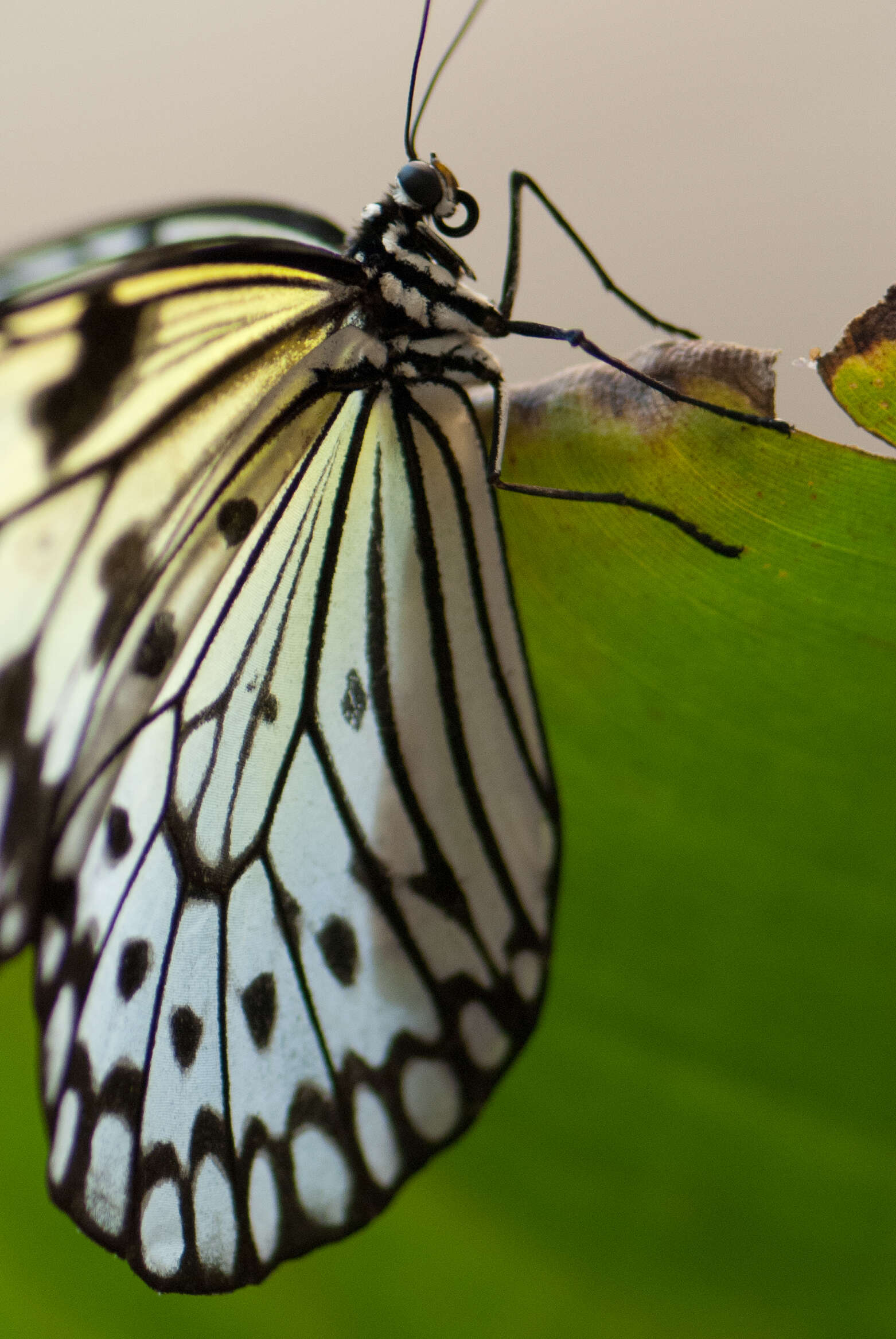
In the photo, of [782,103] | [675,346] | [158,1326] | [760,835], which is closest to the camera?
[675,346]

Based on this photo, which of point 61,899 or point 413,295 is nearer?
point 413,295

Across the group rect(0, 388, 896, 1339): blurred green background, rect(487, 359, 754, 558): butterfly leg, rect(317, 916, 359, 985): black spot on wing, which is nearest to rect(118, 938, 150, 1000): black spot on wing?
rect(317, 916, 359, 985): black spot on wing

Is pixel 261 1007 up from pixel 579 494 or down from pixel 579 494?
down

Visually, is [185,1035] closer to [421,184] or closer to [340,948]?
[340,948]

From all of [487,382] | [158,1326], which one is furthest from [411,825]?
[158,1326]

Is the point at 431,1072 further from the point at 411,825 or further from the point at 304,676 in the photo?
the point at 304,676

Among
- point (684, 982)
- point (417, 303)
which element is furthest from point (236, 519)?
→ point (684, 982)

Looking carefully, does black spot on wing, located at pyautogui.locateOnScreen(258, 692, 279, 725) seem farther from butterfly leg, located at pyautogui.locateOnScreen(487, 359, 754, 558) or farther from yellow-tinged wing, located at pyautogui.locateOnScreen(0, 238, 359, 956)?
butterfly leg, located at pyautogui.locateOnScreen(487, 359, 754, 558)

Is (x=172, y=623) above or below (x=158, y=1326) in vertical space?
above
